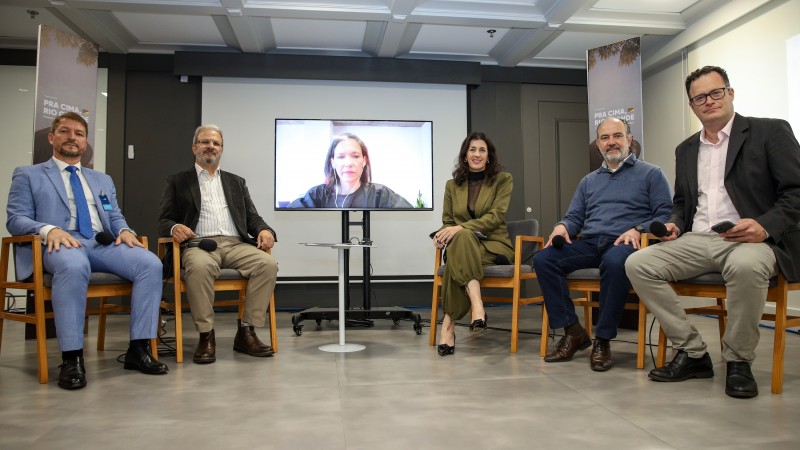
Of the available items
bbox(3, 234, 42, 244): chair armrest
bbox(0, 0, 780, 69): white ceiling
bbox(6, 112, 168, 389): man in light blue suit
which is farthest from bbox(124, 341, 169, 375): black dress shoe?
A: bbox(0, 0, 780, 69): white ceiling

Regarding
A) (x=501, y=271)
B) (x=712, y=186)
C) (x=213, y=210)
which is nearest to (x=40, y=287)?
(x=213, y=210)

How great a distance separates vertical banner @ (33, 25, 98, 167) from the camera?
3828 millimetres

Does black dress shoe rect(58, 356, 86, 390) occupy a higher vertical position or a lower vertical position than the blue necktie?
lower

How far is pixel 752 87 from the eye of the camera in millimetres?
4418

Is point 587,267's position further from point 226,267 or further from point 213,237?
point 213,237

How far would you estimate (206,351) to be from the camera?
2662mm

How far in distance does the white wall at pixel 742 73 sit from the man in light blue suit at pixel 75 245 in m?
4.35

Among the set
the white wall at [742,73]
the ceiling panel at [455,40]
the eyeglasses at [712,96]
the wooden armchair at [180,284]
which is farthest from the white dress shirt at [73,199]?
the white wall at [742,73]

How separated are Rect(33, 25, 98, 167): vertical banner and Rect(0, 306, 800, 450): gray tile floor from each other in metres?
1.77


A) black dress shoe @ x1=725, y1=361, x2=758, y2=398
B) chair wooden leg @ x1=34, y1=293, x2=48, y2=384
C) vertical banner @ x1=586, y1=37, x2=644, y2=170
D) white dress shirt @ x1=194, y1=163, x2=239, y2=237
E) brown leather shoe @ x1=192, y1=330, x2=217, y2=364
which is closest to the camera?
black dress shoe @ x1=725, y1=361, x2=758, y2=398

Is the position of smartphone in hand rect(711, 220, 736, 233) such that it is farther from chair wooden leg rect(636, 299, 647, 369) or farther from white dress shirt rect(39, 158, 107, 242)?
white dress shirt rect(39, 158, 107, 242)

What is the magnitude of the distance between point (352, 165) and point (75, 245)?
2574 mm

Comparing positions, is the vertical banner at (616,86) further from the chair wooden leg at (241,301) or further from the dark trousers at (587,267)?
the chair wooden leg at (241,301)

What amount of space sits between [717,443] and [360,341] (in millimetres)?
2169
